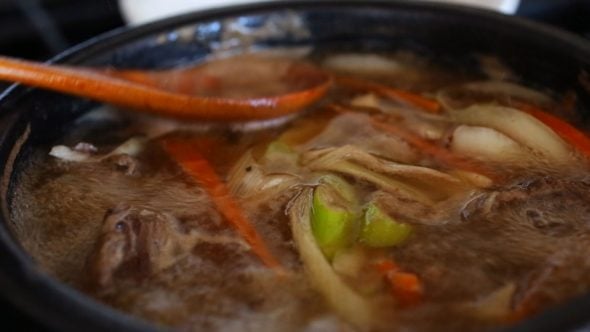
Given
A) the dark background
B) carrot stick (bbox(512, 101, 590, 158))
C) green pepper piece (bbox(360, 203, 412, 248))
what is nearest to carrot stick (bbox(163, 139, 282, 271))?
green pepper piece (bbox(360, 203, 412, 248))

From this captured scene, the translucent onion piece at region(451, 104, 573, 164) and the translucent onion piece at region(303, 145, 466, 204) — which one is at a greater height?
the translucent onion piece at region(451, 104, 573, 164)

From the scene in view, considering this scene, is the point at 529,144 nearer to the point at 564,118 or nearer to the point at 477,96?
the point at 564,118

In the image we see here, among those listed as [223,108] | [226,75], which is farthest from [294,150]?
[226,75]

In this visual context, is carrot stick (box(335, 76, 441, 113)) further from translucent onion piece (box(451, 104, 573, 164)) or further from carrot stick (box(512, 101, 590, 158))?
carrot stick (box(512, 101, 590, 158))

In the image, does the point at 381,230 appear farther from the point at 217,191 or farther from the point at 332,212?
the point at 217,191

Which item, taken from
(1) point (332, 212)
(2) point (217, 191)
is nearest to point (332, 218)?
(1) point (332, 212)

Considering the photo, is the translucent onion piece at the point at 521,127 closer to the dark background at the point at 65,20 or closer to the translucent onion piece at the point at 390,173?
the translucent onion piece at the point at 390,173

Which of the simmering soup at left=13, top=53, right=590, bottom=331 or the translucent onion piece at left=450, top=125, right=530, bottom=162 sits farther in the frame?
the translucent onion piece at left=450, top=125, right=530, bottom=162
